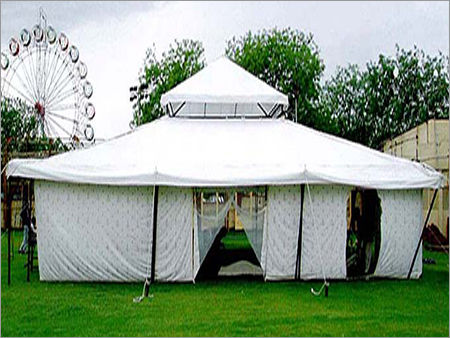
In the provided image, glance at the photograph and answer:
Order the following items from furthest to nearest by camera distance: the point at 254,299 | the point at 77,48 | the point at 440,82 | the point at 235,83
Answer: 1. the point at 440,82
2. the point at 77,48
3. the point at 235,83
4. the point at 254,299

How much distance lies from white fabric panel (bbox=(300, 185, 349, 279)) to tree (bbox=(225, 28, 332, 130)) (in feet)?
49.7

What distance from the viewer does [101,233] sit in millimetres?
10984

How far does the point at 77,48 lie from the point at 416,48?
14124 mm

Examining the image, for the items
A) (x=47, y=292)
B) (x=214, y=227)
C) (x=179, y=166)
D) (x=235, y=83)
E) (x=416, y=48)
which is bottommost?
(x=47, y=292)

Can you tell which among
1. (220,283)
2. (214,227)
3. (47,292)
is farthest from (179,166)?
(47,292)

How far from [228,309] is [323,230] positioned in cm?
276

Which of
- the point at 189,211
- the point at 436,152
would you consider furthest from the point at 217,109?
the point at 436,152

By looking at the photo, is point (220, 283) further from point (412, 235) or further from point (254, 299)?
point (412, 235)

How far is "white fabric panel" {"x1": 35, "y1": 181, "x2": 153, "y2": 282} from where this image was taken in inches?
432

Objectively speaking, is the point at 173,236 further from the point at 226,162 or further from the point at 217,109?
the point at 217,109

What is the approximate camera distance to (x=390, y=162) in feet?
37.8

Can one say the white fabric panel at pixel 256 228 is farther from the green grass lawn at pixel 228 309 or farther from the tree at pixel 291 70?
the tree at pixel 291 70

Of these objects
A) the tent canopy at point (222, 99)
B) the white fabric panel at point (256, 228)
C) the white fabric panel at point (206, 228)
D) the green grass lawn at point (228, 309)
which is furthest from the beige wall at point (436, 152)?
the white fabric panel at point (206, 228)

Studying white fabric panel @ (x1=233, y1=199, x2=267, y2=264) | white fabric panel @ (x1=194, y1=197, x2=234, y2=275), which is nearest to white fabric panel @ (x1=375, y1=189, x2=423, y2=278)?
white fabric panel @ (x1=233, y1=199, x2=267, y2=264)
